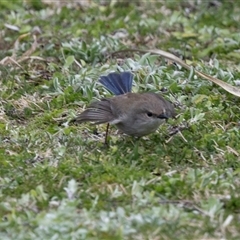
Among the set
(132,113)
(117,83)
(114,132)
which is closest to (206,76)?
(117,83)

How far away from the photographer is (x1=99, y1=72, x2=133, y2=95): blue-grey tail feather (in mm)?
6242

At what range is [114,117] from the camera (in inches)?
227

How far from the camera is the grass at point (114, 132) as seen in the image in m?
4.66

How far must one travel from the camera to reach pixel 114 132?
617cm

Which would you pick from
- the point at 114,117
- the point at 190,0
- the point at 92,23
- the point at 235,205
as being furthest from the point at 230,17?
the point at 235,205

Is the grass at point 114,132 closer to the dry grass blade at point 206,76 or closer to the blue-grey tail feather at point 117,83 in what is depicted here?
the dry grass blade at point 206,76

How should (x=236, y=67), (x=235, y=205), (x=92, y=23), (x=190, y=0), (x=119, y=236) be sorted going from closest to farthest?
(x=119, y=236)
(x=235, y=205)
(x=236, y=67)
(x=92, y=23)
(x=190, y=0)

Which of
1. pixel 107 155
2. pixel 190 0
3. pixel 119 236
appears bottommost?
pixel 190 0

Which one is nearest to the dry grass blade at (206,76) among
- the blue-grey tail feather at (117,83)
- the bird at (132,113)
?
the blue-grey tail feather at (117,83)

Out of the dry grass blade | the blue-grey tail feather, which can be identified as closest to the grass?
the dry grass blade

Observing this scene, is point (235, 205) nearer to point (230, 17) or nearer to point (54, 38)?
point (54, 38)

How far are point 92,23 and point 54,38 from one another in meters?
0.70

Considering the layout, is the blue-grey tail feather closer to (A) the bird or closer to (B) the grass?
(A) the bird

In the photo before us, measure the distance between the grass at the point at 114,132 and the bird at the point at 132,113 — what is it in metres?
0.17
